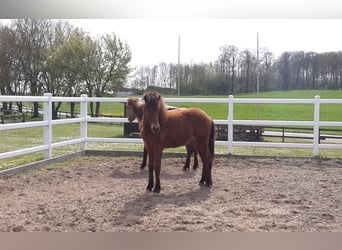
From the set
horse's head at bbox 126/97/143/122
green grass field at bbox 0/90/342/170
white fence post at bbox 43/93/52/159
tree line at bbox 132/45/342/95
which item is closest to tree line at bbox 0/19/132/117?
green grass field at bbox 0/90/342/170

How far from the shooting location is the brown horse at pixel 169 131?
326 centimetres

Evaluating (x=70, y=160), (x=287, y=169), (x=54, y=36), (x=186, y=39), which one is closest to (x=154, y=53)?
(x=186, y=39)

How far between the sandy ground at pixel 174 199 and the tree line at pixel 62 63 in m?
4.25

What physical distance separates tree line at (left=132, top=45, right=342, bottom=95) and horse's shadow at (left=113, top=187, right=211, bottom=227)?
194cm

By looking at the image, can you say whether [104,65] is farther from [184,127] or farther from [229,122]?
[184,127]

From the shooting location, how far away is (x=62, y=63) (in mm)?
9305

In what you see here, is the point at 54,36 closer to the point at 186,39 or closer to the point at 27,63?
the point at 27,63

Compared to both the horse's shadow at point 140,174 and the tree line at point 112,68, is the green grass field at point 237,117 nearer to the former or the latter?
the tree line at point 112,68

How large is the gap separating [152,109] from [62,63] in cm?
675

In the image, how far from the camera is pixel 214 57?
5.48 meters

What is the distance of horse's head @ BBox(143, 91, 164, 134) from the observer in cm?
320

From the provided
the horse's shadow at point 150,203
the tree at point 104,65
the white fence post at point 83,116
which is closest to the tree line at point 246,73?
the white fence post at point 83,116

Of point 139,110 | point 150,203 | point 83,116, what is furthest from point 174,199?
point 83,116

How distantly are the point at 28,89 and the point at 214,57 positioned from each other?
5.43 m
